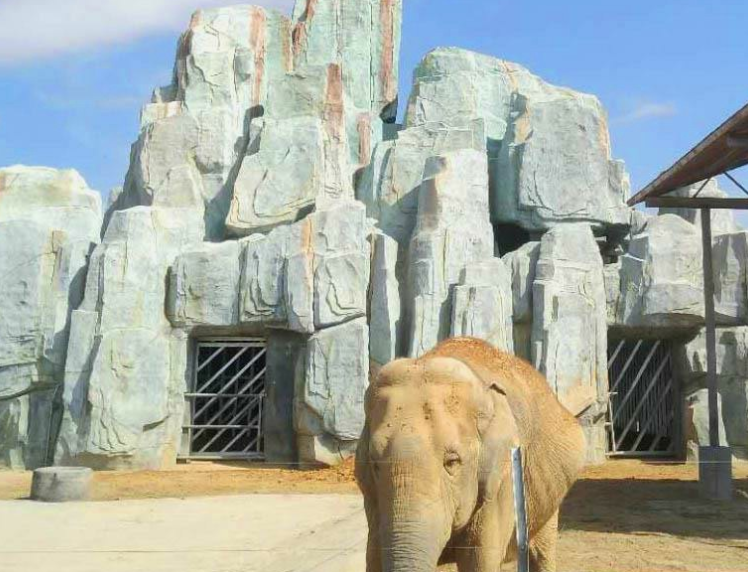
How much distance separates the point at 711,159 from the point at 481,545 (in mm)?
7271

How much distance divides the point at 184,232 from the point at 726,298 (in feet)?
29.7

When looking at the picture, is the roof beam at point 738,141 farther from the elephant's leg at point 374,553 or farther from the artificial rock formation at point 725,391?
the artificial rock formation at point 725,391

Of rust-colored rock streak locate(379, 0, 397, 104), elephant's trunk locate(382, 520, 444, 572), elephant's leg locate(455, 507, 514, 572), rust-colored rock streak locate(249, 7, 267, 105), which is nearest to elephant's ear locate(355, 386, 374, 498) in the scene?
elephant's trunk locate(382, 520, 444, 572)

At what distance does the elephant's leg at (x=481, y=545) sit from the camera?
4.36m

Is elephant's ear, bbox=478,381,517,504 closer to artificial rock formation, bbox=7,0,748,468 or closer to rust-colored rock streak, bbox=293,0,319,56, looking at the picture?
artificial rock formation, bbox=7,0,748,468

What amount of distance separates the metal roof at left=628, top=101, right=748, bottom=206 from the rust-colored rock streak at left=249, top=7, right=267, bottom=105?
29.5ft

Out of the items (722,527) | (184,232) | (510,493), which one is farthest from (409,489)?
(184,232)

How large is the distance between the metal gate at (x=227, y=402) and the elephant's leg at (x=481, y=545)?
10.6 metres

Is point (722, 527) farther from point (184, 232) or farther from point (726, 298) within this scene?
point (184, 232)

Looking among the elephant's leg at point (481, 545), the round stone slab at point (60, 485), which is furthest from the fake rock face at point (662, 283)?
the elephant's leg at point (481, 545)

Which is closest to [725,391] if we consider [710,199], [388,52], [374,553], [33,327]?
[710,199]

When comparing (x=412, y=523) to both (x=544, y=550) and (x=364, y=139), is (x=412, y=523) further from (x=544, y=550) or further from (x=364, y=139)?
(x=364, y=139)

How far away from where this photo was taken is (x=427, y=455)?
3.97 metres

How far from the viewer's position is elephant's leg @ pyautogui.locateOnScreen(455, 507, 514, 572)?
172 inches
